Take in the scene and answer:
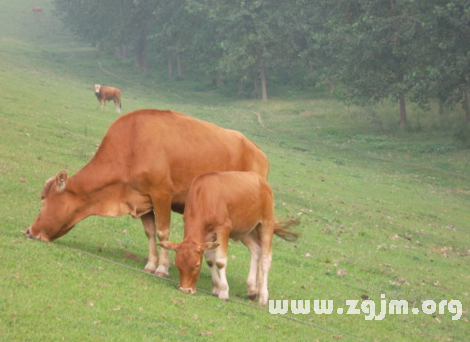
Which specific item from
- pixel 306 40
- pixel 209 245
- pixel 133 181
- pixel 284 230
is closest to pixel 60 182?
pixel 133 181

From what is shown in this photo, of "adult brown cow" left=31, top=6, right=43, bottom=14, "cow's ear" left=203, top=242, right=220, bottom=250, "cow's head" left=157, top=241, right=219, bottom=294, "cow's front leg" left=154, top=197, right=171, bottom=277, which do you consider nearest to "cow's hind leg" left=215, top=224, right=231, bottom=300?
"cow's ear" left=203, top=242, right=220, bottom=250

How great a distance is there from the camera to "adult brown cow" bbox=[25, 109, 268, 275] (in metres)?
12.5

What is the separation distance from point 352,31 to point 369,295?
3738 centimetres

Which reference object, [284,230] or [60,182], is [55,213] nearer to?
[60,182]

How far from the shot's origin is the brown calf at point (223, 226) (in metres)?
11.2

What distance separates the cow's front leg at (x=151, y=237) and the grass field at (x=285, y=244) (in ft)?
1.11

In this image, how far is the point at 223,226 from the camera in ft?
38.4

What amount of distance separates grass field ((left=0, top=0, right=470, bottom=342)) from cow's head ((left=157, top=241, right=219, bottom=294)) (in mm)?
308

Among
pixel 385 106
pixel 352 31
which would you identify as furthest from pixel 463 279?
pixel 385 106

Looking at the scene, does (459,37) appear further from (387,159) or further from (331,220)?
(331,220)

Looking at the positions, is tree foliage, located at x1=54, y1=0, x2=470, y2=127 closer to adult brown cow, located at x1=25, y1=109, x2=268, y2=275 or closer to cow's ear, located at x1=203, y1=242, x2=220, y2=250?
adult brown cow, located at x1=25, y1=109, x2=268, y2=275

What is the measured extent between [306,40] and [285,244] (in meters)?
52.9

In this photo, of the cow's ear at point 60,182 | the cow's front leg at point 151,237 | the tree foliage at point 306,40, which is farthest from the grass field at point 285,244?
the tree foliage at point 306,40

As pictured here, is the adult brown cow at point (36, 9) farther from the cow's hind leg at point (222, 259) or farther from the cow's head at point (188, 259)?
the cow's head at point (188, 259)
